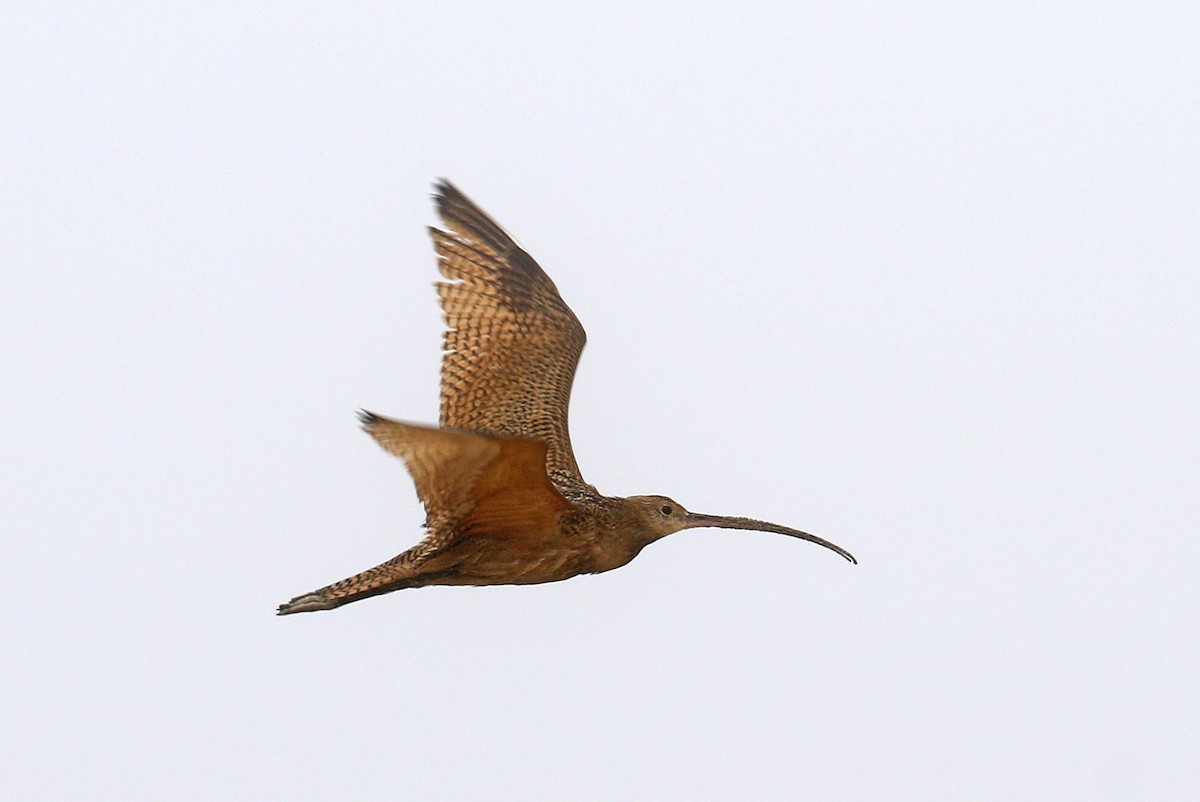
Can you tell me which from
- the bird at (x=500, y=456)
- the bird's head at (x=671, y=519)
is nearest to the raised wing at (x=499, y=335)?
the bird at (x=500, y=456)

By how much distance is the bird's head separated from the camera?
15164mm

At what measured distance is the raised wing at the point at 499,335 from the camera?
54.2 ft

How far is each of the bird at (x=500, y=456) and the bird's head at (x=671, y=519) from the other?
0.01 m

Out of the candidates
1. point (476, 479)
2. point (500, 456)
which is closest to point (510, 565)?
point (476, 479)

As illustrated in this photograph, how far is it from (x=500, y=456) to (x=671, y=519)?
2.62 m

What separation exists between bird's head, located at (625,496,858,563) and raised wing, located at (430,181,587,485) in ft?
3.43

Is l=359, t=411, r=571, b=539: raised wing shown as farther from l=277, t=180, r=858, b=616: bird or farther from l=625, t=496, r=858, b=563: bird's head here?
l=625, t=496, r=858, b=563: bird's head

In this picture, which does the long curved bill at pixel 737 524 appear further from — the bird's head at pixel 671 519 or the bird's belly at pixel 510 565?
the bird's belly at pixel 510 565

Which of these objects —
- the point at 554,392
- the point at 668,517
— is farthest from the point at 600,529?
the point at 554,392

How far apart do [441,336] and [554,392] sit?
1222 millimetres

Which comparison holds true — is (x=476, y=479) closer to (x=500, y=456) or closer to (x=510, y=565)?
(x=500, y=456)

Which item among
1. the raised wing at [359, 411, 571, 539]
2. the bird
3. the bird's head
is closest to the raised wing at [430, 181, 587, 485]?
the bird

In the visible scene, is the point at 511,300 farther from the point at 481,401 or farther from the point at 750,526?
the point at 750,526

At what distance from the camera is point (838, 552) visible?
16.2 meters
